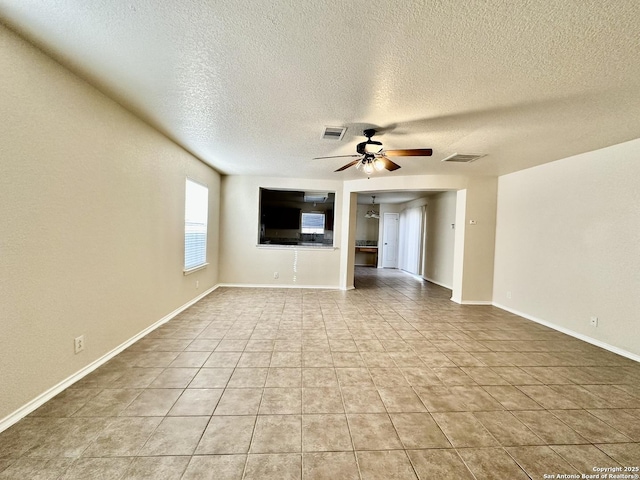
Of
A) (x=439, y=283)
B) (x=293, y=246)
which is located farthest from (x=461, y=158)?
(x=439, y=283)

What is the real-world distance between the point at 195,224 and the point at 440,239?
19.3ft

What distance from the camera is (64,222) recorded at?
206cm

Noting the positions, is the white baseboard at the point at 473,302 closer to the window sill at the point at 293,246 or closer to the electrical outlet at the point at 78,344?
the window sill at the point at 293,246

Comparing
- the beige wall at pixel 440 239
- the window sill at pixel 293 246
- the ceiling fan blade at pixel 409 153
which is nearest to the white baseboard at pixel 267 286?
the window sill at pixel 293 246

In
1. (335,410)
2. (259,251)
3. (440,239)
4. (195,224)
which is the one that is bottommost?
(335,410)

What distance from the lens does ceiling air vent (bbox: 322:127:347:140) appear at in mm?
2990

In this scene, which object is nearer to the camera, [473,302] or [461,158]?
Answer: [461,158]

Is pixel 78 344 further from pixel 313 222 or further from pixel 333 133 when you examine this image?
pixel 313 222

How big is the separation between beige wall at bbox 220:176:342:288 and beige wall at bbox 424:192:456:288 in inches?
111

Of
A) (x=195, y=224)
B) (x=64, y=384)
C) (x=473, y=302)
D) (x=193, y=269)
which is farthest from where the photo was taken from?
(x=473, y=302)

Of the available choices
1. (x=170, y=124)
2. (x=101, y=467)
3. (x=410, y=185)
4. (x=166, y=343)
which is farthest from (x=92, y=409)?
(x=410, y=185)

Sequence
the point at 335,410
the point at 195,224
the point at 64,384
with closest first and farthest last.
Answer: the point at 335,410
the point at 64,384
the point at 195,224

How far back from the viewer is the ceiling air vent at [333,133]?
9.81 ft

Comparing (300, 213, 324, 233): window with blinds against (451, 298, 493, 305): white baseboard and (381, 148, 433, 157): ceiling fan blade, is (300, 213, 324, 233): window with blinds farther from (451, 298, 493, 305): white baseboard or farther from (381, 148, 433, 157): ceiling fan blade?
(381, 148, 433, 157): ceiling fan blade
